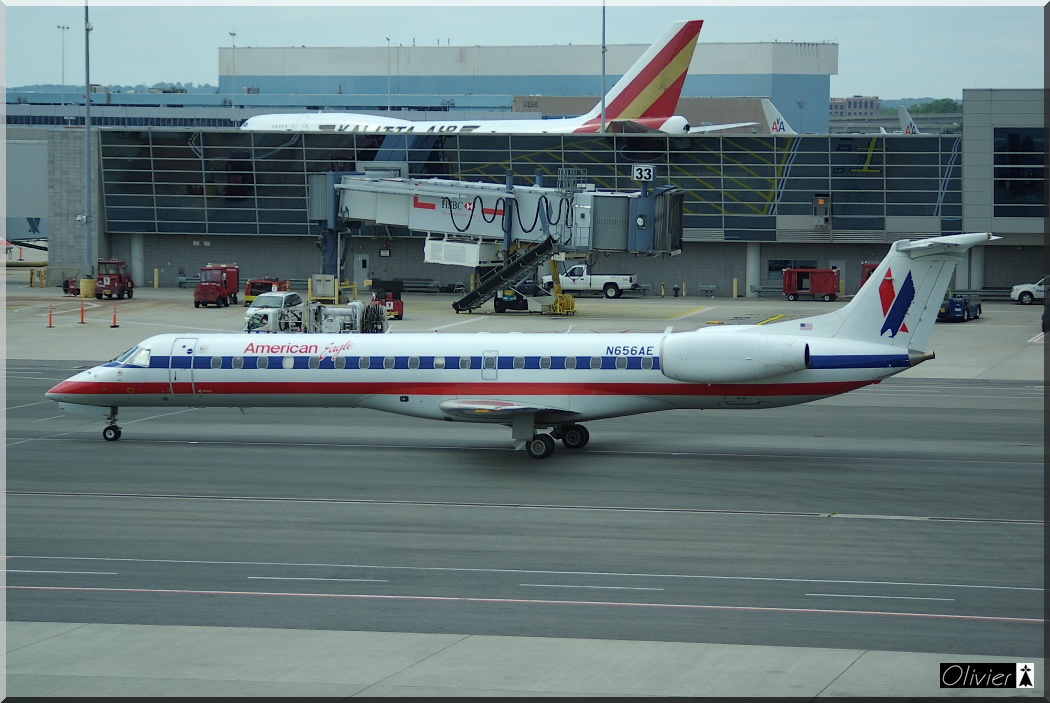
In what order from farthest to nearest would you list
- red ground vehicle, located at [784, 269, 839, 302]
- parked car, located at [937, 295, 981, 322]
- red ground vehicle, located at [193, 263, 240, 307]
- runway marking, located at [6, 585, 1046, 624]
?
red ground vehicle, located at [784, 269, 839, 302] < red ground vehicle, located at [193, 263, 240, 307] < parked car, located at [937, 295, 981, 322] < runway marking, located at [6, 585, 1046, 624]

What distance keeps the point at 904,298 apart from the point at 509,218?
40001mm

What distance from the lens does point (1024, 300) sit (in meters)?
72.8

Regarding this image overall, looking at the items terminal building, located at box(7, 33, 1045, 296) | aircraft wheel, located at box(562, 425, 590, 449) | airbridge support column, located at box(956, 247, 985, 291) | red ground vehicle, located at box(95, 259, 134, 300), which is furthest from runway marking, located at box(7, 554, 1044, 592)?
airbridge support column, located at box(956, 247, 985, 291)

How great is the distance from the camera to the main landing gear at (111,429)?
104ft

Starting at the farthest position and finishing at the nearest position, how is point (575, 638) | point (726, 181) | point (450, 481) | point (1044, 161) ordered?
point (726, 181) → point (1044, 161) → point (450, 481) → point (575, 638)

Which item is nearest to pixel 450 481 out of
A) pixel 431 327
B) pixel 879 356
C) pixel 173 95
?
pixel 879 356

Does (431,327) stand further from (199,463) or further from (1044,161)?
(1044,161)

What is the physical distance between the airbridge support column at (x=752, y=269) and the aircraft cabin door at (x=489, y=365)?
52665 mm

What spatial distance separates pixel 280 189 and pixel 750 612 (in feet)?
220

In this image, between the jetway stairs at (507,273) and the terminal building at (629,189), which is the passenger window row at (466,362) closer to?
the jetway stairs at (507,273)

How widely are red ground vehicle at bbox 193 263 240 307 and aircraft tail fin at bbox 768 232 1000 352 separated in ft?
158

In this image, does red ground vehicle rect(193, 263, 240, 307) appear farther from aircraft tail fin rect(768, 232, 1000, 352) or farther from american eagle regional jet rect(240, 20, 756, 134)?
aircraft tail fin rect(768, 232, 1000, 352)

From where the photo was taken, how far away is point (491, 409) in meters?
28.1

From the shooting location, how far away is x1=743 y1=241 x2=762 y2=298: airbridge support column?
79.8m
